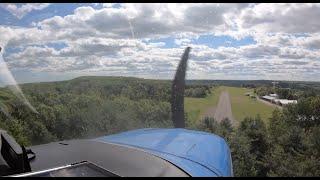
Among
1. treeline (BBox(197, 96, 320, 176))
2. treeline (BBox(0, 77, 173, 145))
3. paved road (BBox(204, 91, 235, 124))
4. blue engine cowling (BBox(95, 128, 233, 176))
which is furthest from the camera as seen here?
paved road (BBox(204, 91, 235, 124))

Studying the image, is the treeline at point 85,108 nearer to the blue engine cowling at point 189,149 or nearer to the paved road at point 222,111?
the paved road at point 222,111

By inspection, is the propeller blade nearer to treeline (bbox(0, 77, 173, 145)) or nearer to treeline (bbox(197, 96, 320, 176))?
treeline (bbox(197, 96, 320, 176))

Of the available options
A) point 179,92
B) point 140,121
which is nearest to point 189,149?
point 179,92

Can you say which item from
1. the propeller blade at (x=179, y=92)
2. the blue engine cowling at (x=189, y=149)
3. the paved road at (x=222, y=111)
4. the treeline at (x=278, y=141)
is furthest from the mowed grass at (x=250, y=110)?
the blue engine cowling at (x=189, y=149)

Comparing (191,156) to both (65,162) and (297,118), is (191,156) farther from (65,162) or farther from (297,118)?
(297,118)

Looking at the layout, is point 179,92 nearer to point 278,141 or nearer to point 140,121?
point 140,121

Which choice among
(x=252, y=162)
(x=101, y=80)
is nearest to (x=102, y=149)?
(x=252, y=162)

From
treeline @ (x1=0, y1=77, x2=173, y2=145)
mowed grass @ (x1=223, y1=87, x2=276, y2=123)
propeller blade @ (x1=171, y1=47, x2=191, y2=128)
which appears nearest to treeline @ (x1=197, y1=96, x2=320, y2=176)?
mowed grass @ (x1=223, y1=87, x2=276, y2=123)
